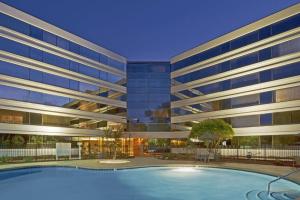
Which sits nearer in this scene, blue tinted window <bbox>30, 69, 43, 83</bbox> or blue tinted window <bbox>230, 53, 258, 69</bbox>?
blue tinted window <bbox>30, 69, 43, 83</bbox>

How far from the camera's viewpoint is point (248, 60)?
38594 mm

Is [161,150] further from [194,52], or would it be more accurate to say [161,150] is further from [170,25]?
[170,25]

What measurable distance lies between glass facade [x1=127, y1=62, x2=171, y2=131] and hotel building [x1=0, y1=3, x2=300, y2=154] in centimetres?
14

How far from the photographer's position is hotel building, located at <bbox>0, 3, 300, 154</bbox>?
1344 inches

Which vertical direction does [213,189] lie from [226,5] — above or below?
below

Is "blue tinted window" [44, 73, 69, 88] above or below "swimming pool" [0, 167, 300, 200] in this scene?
above

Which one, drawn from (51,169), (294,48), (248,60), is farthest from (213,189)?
(248,60)

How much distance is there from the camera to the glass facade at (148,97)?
4900 cm

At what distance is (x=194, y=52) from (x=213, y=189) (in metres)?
31.1

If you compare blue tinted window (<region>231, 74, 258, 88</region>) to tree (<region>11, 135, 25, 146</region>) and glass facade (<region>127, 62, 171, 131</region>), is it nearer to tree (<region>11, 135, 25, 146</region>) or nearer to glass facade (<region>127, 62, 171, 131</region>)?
glass facade (<region>127, 62, 171, 131</region>)

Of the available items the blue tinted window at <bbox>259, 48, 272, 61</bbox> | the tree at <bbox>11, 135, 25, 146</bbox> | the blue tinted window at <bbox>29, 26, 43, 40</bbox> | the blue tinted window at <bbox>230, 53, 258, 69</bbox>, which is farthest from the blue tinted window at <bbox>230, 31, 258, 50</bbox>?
the tree at <bbox>11, 135, 25, 146</bbox>

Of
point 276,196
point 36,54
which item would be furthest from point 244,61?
point 276,196

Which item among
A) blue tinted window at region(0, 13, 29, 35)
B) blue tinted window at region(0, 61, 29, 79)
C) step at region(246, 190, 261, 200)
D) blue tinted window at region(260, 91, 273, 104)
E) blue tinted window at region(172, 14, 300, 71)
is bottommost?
→ step at region(246, 190, 261, 200)

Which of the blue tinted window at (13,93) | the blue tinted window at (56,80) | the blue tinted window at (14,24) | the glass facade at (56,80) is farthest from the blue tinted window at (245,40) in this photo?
the blue tinted window at (13,93)
